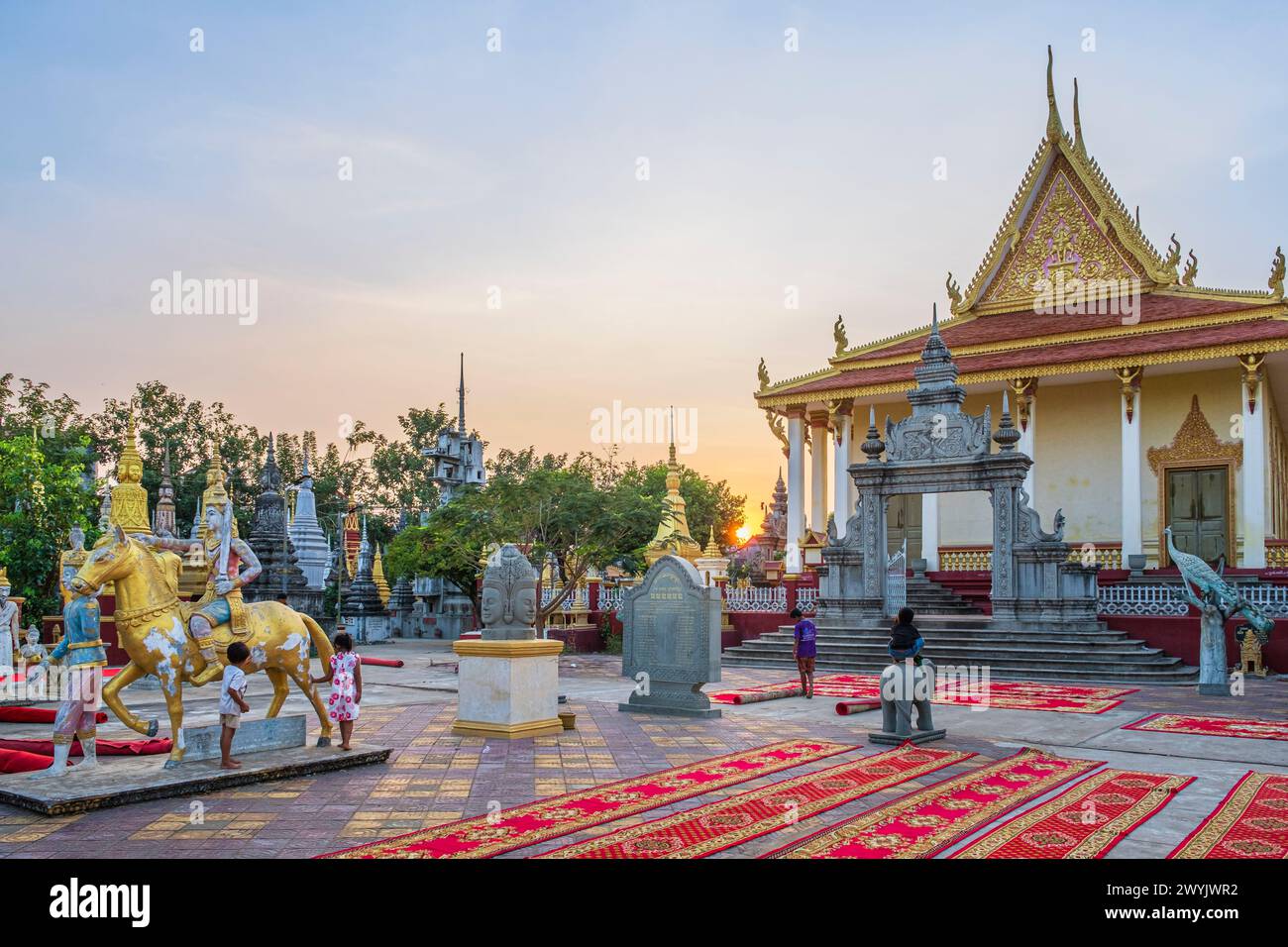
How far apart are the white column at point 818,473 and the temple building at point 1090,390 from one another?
0.05m

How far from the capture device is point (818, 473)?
1141 inches

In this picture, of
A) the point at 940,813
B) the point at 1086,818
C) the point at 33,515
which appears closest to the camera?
the point at 1086,818

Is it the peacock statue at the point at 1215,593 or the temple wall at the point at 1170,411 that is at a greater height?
the temple wall at the point at 1170,411

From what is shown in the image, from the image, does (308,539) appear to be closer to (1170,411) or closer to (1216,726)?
(1170,411)

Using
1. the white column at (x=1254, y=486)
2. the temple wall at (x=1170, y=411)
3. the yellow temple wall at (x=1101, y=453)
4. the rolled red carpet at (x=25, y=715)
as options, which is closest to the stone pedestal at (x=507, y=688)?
the rolled red carpet at (x=25, y=715)

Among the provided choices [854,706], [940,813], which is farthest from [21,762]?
[854,706]

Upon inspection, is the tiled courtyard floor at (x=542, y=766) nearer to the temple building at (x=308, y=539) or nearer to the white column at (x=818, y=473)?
the white column at (x=818, y=473)

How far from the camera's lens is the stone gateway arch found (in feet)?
61.5

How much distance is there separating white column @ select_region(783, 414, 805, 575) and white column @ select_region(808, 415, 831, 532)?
0.93 m

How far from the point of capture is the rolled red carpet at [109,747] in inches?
369

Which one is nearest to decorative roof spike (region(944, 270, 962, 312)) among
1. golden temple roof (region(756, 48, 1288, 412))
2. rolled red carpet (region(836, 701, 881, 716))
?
golden temple roof (region(756, 48, 1288, 412))

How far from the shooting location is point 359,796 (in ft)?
25.6

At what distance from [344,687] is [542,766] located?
1919 millimetres

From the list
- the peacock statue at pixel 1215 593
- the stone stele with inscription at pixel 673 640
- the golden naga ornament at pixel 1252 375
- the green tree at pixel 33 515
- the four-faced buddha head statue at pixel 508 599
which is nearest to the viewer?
the four-faced buddha head statue at pixel 508 599
